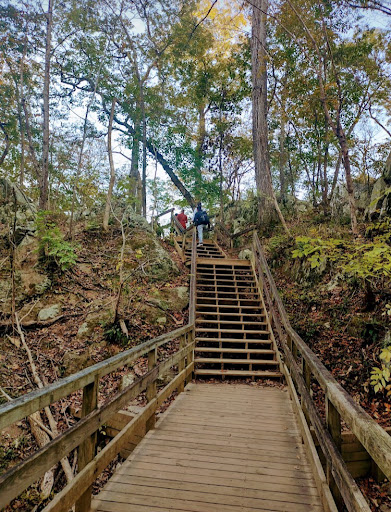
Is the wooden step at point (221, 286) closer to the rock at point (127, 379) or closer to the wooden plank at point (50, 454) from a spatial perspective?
the rock at point (127, 379)

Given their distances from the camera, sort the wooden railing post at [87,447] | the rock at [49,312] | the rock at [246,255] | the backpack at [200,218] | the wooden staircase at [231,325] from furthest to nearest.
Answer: the backpack at [200,218] < the rock at [246,255] < the rock at [49,312] < the wooden staircase at [231,325] < the wooden railing post at [87,447]

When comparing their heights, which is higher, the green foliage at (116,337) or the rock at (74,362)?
the green foliage at (116,337)

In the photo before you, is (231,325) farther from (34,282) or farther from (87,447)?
(87,447)

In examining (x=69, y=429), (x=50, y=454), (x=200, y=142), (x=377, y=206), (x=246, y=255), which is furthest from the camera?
(x=200, y=142)

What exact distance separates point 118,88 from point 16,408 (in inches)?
768

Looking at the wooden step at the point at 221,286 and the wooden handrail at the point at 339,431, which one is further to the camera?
the wooden step at the point at 221,286

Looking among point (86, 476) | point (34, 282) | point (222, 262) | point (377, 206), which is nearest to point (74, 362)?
point (34, 282)

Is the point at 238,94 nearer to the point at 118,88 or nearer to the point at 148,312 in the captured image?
the point at 118,88

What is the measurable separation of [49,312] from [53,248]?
1833mm

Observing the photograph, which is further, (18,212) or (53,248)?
(18,212)

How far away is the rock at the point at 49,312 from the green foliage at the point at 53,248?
115cm

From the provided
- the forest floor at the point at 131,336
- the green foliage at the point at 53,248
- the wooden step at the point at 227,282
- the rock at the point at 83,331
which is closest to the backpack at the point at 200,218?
the wooden step at the point at 227,282

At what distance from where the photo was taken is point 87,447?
196 cm

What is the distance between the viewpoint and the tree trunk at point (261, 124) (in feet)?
38.7
